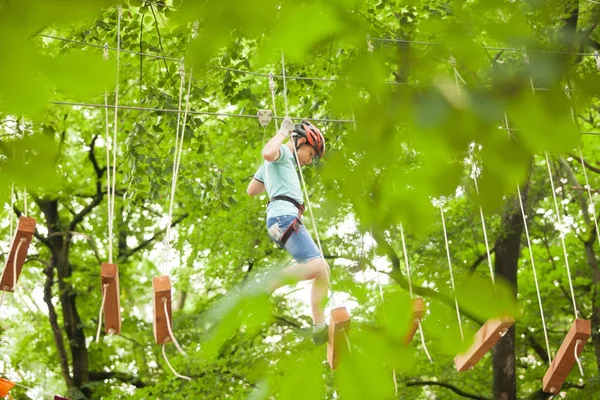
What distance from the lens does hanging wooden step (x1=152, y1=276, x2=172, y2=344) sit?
2.89 m

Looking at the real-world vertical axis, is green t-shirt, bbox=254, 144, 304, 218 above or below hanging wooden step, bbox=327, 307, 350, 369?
above

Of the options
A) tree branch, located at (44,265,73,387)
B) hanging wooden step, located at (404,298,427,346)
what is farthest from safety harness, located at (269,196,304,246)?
tree branch, located at (44,265,73,387)

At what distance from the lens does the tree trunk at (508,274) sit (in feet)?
27.2

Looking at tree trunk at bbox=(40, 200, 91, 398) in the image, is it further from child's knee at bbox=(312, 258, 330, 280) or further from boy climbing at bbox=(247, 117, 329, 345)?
child's knee at bbox=(312, 258, 330, 280)

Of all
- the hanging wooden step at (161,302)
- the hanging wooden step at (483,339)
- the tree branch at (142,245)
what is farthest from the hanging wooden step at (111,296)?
the tree branch at (142,245)

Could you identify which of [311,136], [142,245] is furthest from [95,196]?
[311,136]

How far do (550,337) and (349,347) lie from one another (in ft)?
29.4

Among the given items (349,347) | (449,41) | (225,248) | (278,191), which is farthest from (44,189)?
(225,248)

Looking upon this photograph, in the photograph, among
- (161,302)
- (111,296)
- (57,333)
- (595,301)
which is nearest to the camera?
(161,302)

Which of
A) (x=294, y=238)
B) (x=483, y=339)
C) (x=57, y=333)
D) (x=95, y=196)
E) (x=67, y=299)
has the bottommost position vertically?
(x=483, y=339)

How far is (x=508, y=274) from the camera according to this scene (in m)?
8.73

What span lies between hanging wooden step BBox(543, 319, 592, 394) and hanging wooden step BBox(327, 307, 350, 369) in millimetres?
1487

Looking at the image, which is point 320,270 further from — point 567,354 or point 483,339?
point 567,354

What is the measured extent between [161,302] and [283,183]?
1158mm
